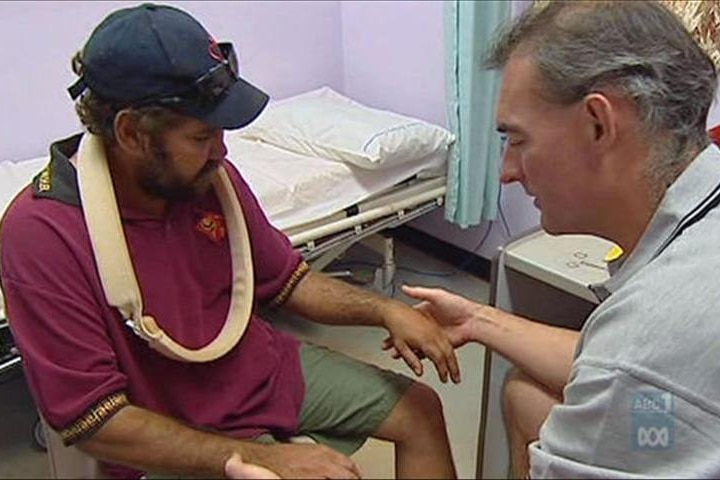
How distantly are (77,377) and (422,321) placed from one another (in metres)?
0.56

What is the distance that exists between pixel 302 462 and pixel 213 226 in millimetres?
402

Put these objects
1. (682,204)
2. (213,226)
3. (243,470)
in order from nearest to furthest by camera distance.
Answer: (682,204)
(243,470)
(213,226)

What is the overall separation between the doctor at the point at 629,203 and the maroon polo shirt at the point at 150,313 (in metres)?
0.50

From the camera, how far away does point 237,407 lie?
1.40m

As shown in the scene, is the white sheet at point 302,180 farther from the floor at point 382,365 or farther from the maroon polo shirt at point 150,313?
the maroon polo shirt at point 150,313

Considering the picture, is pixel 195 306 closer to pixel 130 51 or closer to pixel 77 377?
pixel 77 377

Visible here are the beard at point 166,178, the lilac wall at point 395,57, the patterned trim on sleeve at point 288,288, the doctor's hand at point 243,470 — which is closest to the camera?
the doctor's hand at point 243,470

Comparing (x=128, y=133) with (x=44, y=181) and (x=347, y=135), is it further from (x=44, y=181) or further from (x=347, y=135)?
A: (x=347, y=135)

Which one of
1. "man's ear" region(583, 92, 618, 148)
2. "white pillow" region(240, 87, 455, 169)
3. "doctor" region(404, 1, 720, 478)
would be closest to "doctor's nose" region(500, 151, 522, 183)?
"doctor" region(404, 1, 720, 478)

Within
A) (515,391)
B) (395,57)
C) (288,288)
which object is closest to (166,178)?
(288,288)

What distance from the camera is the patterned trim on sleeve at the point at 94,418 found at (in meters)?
1.20

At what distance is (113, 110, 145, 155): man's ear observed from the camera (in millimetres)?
1228

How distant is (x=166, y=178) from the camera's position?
50.8 inches

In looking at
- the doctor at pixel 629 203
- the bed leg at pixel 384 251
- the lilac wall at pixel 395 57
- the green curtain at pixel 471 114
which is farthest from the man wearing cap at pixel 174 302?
the lilac wall at pixel 395 57
